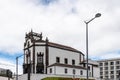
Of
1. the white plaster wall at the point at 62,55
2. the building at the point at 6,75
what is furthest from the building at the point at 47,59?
the building at the point at 6,75

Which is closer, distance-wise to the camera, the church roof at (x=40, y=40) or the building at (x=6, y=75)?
the building at (x=6, y=75)

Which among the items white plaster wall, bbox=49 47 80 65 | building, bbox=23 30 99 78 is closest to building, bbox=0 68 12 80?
building, bbox=23 30 99 78

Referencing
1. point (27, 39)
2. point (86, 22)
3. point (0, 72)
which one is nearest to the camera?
point (86, 22)

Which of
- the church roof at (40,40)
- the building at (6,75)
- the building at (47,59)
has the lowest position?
the building at (6,75)

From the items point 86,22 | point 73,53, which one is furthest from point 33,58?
point 86,22

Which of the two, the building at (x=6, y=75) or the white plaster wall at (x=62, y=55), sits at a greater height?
the white plaster wall at (x=62, y=55)

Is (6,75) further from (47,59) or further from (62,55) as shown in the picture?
(47,59)

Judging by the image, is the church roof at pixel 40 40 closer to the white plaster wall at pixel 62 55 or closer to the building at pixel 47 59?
the building at pixel 47 59

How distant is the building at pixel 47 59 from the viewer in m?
109

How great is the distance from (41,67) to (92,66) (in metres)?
22.2

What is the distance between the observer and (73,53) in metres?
121

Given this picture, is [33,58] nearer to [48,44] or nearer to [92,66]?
[48,44]

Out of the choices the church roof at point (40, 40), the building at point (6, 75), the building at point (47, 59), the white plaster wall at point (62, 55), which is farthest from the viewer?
the church roof at point (40, 40)

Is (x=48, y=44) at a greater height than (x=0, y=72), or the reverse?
(x=48, y=44)
